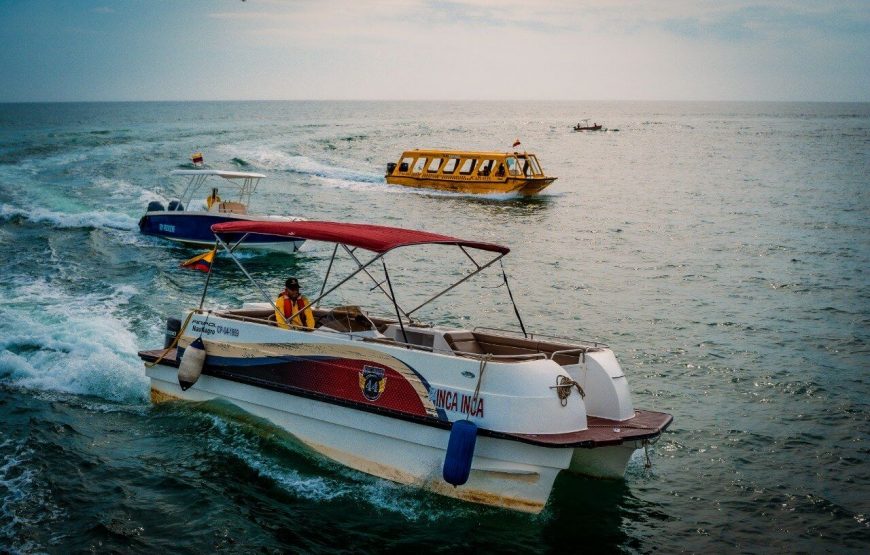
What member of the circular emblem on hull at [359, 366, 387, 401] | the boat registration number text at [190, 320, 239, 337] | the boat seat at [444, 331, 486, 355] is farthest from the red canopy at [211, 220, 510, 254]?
the circular emblem on hull at [359, 366, 387, 401]

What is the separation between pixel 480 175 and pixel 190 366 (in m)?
32.7

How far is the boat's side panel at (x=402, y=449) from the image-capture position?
10.2 meters

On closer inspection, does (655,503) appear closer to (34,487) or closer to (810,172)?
(34,487)

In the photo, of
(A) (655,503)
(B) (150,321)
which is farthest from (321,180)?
(A) (655,503)

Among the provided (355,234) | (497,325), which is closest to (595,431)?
(355,234)

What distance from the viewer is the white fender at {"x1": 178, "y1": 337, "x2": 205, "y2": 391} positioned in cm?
1265

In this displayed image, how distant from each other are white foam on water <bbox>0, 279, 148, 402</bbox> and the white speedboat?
6.29 ft

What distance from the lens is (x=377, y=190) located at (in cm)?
4569

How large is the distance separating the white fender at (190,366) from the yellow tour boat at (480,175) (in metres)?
31.4

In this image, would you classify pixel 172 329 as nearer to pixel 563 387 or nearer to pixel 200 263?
pixel 563 387

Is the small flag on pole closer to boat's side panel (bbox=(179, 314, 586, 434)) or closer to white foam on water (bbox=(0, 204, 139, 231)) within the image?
white foam on water (bbox=(0, 204, 139, 231))

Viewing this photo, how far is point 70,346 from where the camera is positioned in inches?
641

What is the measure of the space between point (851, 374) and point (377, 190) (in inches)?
1265

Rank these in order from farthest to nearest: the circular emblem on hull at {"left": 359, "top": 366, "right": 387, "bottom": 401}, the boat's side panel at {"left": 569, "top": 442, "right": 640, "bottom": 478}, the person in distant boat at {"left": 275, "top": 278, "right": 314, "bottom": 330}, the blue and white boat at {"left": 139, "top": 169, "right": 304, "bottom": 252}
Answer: the blue and white boat at {"left": 139, "top": 169, "right": 304, "bottom": 252} < the person in distant boat at {"left": 275, "top": 278, "right": 314, "bottom": 330} < the boat's side panel at {"left": 569, "top": 442, "right": 640, "bottom": 478} < the circular emblem on hull at {"left": 359, "top": 366, "right": 387, "bottom": 401}
